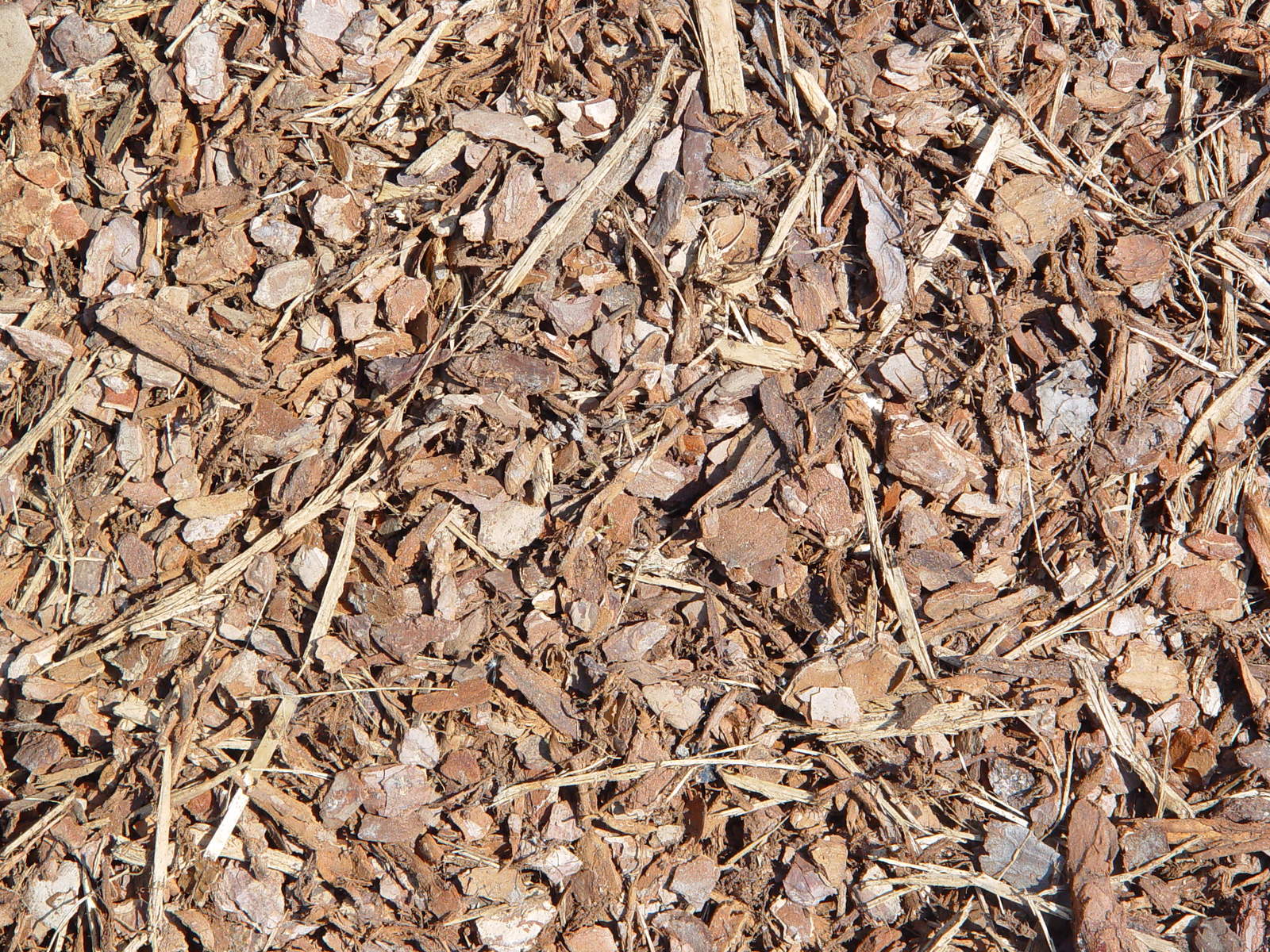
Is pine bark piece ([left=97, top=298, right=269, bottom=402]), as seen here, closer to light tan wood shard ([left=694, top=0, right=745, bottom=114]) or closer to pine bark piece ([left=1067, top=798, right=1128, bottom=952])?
light tan wood shard ([left=694, top=0, right=745, bottom=114])

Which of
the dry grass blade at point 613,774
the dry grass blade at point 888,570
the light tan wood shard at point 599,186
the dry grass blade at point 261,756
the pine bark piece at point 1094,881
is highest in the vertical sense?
the light tan wood shard at point 599,186

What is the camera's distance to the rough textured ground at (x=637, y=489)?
145cm

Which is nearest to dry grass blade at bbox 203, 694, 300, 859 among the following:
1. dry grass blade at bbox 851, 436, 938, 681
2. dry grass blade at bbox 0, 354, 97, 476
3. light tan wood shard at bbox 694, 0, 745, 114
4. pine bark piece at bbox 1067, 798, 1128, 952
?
dry grass blade at bbox 0, 354, 97, 476

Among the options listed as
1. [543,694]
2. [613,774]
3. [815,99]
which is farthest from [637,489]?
[815,99]

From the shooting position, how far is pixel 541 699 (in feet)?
4.81

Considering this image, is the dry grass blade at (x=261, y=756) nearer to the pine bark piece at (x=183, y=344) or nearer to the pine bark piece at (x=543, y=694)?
the pine bark piece at (x=543, y=694)

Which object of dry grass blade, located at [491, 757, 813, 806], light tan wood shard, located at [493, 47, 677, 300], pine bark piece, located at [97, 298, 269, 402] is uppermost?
light tan wood shard, located at [493, 47, 677, 300]

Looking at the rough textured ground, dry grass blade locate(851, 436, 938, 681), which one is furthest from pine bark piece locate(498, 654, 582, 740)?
dry grass blade locate(851, 436, 938, 681)

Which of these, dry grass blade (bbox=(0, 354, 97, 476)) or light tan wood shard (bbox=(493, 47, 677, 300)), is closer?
light tan wood shard (bbox=(493, 47, 677, 300))

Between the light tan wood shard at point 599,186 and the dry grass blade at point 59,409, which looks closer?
the light tan wood shard at point 599,186

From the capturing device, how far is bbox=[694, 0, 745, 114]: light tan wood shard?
146cm

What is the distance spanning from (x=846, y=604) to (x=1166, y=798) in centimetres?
69

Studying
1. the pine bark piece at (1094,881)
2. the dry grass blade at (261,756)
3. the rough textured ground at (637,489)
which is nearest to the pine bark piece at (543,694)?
the rough textured ground at (637,489)

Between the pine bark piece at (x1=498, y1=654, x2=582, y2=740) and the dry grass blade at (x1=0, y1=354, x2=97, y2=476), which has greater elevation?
the dry grass blade at (x1=0, y1=354, x2=97, y2=476)
